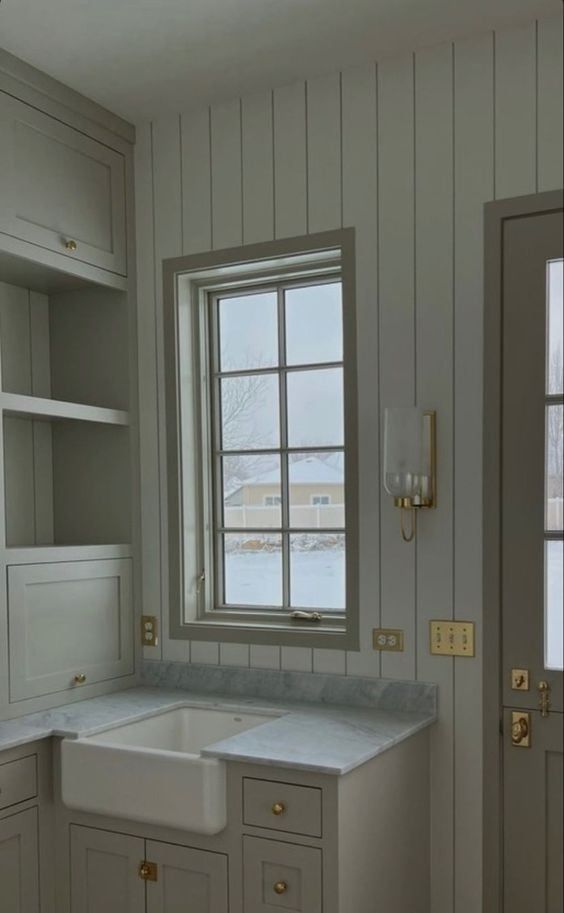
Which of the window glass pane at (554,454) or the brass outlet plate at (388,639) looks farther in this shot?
the brass outlet plate at (388,639)

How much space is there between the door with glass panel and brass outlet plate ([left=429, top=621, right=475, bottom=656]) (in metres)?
0.40

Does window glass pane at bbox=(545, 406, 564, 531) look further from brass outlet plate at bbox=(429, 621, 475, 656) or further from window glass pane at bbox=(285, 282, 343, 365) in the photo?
window glass pane at bbox=(285, 282, 343, 365)

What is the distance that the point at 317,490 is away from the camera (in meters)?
2.85

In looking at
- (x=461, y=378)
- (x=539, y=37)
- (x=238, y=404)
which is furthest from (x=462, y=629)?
(x=539, y=37)

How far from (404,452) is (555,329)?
2.95ft

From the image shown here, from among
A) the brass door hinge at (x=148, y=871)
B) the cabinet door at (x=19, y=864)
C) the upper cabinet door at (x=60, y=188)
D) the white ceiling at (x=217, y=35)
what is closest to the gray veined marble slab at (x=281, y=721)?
the cabinet door at (x=19, y=864)

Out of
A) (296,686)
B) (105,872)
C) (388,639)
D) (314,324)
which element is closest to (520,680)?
(388,639)

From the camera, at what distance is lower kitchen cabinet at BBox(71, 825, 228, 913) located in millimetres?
2193

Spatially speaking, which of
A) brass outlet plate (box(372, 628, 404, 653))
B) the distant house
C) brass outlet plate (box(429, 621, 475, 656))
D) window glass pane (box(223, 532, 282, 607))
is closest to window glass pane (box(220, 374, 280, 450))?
the distant house

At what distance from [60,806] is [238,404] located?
131 cm

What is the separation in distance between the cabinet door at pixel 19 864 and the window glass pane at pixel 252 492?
1073mm

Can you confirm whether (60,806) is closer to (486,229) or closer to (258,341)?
(258,341)

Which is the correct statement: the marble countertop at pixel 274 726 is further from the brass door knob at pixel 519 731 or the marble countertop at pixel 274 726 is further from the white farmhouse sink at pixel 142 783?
the brass door knob at pixel 519 731

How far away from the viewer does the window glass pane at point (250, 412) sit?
2.93 meters
